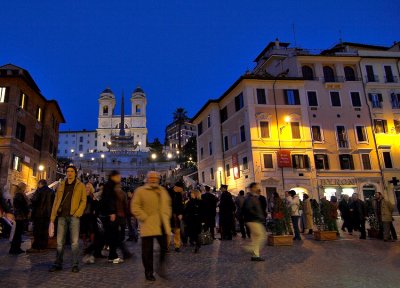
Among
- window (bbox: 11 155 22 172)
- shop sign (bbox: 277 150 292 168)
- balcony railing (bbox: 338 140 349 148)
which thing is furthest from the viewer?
balcony railing (bbox: 338 140 349 148)

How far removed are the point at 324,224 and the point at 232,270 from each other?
21.6ft

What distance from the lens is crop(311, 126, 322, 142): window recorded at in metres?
33.8

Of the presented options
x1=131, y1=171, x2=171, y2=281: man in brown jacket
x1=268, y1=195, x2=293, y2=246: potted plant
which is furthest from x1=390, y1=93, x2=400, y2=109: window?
x1=131, y1=171, x2=171, y2=281: man in brown jacket

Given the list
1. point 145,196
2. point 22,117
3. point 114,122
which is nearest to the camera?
point 145,196

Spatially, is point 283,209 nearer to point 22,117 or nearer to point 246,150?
point 246,150

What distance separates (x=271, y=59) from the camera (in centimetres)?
4166

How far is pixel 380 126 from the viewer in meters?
35.2

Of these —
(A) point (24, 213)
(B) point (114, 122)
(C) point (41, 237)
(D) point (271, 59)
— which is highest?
(B) point (114, 122)

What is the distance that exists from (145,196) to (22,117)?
3076 centimetres

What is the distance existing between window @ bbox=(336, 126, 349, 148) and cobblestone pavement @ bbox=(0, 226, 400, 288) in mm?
26258

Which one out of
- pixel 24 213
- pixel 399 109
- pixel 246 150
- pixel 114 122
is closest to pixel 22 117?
pixel 246 150

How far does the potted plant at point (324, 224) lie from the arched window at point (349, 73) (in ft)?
94.3

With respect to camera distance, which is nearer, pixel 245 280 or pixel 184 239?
pixel 245 280

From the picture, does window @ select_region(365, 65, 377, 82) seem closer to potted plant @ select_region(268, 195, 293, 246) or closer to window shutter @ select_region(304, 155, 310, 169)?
window shutter @ select_region(304, 155, 310, 169)
